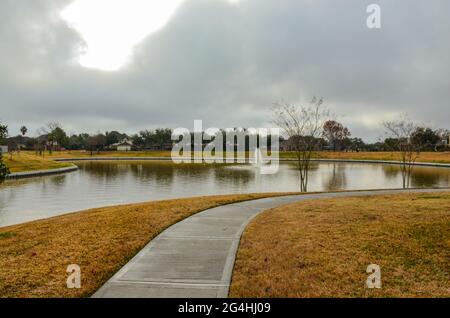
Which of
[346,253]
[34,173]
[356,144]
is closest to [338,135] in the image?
[356,144]

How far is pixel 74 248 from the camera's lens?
777 cm

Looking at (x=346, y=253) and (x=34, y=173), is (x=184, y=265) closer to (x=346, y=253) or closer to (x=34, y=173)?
(x=346, y=253)

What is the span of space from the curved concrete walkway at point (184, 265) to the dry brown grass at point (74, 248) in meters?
0.37

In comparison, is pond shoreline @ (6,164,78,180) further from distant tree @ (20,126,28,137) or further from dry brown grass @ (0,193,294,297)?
distant tree @ (20,126,28,137)

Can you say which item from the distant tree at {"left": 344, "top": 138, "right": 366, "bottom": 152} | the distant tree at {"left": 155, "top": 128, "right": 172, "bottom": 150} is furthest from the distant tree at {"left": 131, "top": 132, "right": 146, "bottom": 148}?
the distant tree at {"left": 344, "top": 138, "right": 366, "bottom": 152}

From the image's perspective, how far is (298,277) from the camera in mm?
5855

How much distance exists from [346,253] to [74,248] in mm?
6337

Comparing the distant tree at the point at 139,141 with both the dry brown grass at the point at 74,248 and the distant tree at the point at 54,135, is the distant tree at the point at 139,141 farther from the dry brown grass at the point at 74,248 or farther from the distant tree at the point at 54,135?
the dry brown grass at the point at 74,248

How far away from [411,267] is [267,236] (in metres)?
3.42

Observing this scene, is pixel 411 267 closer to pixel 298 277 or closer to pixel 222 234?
pixel 298 277
